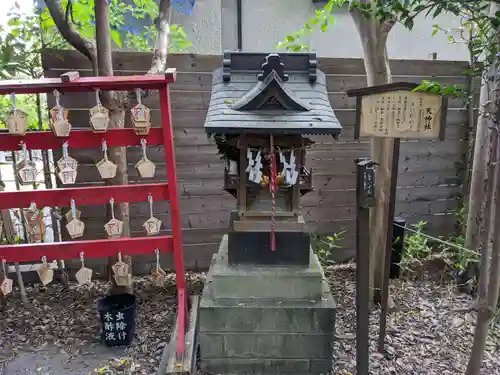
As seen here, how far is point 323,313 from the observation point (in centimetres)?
311

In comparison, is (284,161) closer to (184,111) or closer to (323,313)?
(323,313)

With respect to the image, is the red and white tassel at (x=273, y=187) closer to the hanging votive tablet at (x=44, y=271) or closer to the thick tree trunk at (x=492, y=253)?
the thick tree trunk at (x=492, y=253)

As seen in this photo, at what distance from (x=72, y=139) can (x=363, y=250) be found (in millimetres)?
2337

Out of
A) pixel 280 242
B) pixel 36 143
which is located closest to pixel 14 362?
pixel 36 143

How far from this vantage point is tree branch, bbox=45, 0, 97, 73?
3.53 m

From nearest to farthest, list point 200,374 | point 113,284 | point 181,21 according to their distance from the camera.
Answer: point 200,374 < point 113,284 < point 181,21

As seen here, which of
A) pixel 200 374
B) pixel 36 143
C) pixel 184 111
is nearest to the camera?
pixel 36 143

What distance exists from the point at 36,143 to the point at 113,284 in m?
1.63

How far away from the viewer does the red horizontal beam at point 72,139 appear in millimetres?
2924

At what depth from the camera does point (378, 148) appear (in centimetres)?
379

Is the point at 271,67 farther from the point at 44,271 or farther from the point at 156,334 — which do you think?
the point at 156,334

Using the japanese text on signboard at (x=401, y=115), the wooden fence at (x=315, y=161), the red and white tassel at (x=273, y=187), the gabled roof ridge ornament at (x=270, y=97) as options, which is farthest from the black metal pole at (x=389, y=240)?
the wooden fence at (x=315, y=161)

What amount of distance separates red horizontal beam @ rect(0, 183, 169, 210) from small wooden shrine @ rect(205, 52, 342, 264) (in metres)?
0.71

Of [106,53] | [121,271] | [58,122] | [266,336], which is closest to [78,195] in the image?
Result: [58,122]
